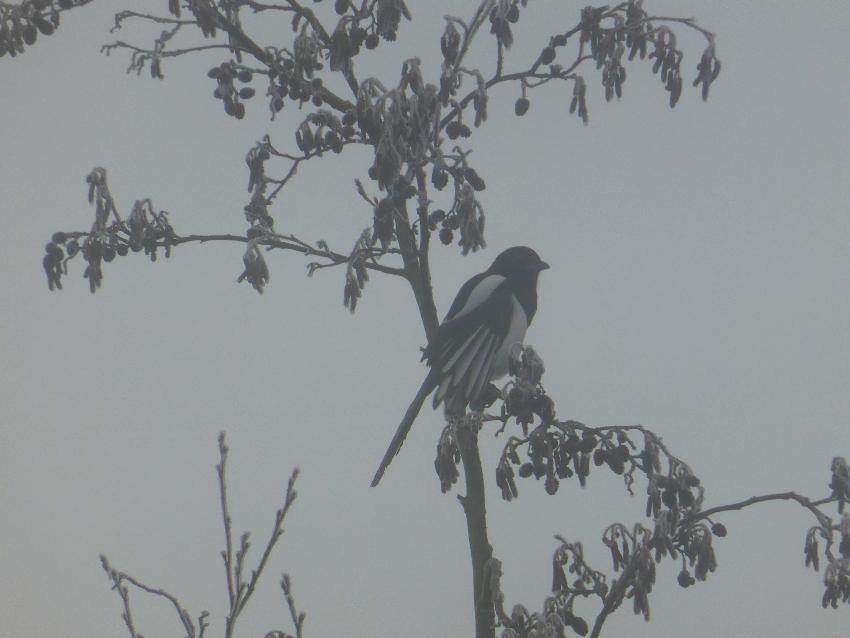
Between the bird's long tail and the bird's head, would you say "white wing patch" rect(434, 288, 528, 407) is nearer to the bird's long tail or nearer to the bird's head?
the bird's long tail

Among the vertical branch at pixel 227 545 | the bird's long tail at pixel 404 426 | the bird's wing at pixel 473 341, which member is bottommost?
the vertical branch at pixel 227 545

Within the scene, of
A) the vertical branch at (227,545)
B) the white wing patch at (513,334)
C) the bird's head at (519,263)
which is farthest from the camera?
the bird's head at (519,263)

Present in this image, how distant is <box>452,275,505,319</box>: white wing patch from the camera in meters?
5.57

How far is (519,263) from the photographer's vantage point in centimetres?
654

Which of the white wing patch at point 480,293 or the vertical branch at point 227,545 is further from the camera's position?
the white wing patch at point 480,293

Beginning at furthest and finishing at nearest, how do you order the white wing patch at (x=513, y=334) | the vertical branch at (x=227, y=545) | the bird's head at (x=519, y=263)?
the bird's head at (x=519, y=263) → the white wing patch at (x=513, y=334) → the vertical branch at (x=227, y=545)

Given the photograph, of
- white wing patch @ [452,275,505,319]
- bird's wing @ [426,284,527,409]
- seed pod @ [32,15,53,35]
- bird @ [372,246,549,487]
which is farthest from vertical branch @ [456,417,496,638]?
seed pod @ [32,15,53,35]

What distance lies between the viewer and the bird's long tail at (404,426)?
4672mm

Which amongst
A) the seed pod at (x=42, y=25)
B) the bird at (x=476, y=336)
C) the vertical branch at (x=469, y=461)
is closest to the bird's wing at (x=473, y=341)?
the bird at (x=476, y=336)

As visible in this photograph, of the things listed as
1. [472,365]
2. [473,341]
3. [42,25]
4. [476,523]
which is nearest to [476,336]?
[473,341]

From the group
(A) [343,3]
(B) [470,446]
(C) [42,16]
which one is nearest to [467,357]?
(B) [470,446]

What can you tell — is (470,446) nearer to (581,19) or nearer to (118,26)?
(581,19)

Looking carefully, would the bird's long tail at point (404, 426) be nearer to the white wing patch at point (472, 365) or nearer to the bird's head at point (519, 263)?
the white wing patch at point (472, 365)

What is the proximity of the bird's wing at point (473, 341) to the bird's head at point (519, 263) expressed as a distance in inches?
19.7
